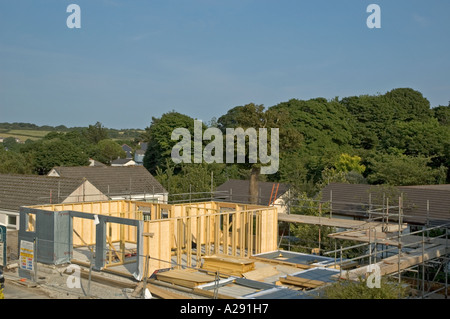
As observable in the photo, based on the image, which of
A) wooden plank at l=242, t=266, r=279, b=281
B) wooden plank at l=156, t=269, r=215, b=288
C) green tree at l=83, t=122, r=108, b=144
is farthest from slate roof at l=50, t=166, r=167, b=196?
green tree at l=83, t=122, r=108, b=144

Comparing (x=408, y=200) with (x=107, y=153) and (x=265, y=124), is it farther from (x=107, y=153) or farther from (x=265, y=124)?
(x=107, y=153)

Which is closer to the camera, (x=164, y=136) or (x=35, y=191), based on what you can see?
(x=35, y=191)

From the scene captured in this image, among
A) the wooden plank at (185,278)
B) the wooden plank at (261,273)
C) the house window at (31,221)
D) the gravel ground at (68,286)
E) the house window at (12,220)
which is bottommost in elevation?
the gravel ground at (68,286)

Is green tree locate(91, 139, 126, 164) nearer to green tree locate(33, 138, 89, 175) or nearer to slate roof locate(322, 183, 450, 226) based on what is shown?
green tree locate(33, 138, 89, 175)

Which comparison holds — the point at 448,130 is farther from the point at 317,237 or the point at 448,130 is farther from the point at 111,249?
the point at 111,249

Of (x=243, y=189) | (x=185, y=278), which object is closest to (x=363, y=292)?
(x=185, y=278)

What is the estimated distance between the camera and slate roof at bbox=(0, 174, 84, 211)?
23.6m

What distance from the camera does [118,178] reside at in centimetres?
3172

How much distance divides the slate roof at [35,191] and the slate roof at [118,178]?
18.7 ft

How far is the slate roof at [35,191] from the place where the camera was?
77.5 feet

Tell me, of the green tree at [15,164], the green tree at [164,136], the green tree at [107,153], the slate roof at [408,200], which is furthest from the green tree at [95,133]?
the slate roof at [408,200]

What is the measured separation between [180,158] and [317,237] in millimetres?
28439

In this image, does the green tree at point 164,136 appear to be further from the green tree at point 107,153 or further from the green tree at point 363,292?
the green tree at point 363,292

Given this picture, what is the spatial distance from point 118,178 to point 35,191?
7883mm
